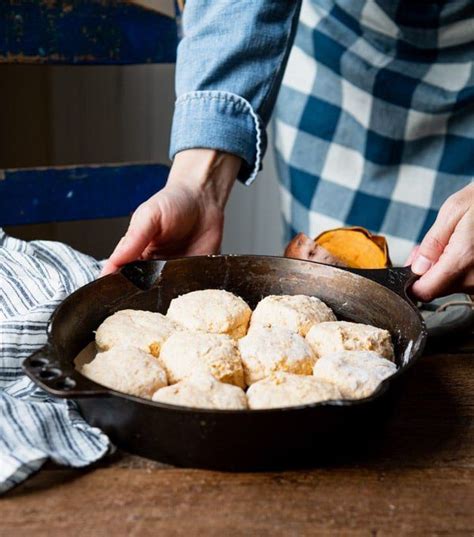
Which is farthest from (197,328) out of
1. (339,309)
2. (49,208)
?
(49,208)

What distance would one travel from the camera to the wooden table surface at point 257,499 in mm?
626

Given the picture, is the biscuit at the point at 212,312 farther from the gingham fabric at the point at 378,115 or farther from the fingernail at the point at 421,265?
the gingham fabric at the point at 378,115

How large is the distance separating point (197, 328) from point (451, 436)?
293 millimetres

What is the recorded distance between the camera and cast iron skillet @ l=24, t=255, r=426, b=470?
0.63 meters

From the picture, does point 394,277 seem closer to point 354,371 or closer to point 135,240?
point 354,371

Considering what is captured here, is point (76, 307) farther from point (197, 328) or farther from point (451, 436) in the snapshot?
point (451, 436)

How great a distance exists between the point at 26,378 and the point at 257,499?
30 cm

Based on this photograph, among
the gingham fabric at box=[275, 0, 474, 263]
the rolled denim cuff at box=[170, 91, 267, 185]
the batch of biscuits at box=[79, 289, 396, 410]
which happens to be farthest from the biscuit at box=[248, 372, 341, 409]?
the gingham fabric at box=[275, 0, 474, 263]

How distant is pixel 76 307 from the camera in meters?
0.85

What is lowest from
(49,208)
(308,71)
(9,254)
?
(49,208)

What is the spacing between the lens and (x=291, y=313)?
2.91ft

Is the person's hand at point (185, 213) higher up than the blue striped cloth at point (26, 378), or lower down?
higher up

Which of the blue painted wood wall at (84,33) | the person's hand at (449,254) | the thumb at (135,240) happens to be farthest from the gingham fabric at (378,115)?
the thumb at (135,240)

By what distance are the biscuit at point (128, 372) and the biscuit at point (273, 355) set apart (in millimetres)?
90
